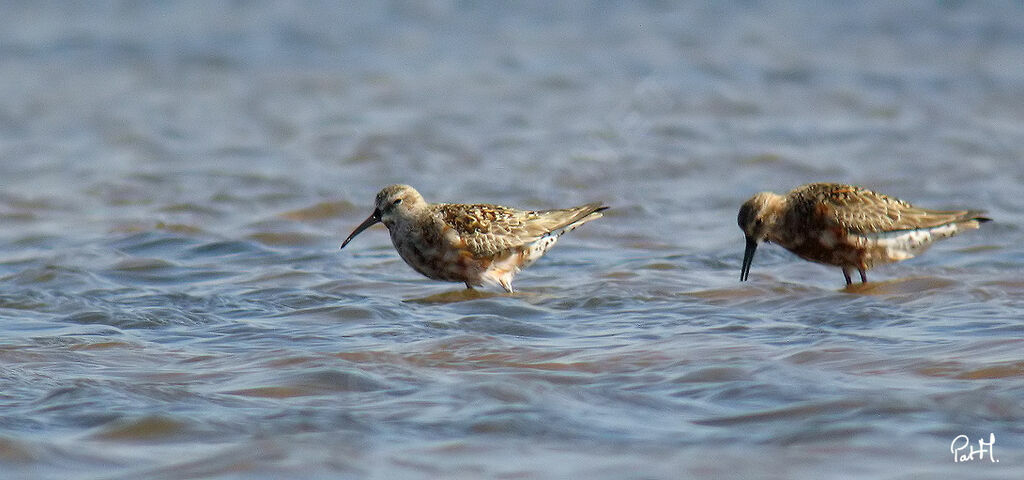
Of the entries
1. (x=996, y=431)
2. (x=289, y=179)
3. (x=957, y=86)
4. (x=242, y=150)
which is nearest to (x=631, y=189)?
(x=289, y=179)

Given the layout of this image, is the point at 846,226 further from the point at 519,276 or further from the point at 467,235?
the point at 467,235

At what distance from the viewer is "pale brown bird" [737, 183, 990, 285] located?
28.9 ft

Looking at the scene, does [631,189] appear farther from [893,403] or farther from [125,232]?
[893,403]

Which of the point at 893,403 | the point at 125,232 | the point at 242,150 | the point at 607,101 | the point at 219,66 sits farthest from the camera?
the point at 219,66

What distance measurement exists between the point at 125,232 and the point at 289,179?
2289mm

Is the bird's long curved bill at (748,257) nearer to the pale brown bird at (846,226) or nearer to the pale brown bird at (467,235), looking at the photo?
the pale brown bird at (846,226)

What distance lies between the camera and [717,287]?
855 cm

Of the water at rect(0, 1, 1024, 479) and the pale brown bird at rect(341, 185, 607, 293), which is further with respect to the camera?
the pale brown bird at rect(341, 185, 607, 293)

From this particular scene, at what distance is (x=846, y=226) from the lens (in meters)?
8.80

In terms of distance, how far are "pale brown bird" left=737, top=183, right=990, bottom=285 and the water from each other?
0.77ft
